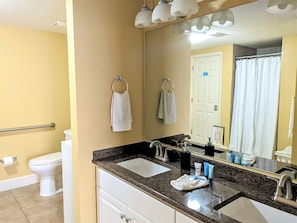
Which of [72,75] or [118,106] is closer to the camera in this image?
[72,75]

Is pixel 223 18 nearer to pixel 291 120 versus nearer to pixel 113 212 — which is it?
pixel 291 120

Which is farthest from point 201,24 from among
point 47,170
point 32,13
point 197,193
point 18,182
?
point 18,182

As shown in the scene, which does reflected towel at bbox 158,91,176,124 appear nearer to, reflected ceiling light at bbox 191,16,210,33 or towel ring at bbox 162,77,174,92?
towel ring at bbox 162,77,174,92

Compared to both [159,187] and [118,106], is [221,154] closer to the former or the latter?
[159,187]

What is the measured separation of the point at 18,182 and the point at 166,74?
2.57m

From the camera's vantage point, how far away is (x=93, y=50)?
6.03 ft

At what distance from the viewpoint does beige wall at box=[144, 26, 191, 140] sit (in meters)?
1.94

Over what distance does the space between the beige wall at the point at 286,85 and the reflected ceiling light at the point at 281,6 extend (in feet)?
0.48

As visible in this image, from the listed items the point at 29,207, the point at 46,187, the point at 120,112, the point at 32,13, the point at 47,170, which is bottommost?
the point at 29,207

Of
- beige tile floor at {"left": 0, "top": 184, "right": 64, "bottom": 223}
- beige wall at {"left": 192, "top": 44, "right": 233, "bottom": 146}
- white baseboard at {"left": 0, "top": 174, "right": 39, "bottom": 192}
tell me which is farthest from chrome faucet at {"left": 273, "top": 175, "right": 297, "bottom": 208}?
white baseboard at {"left": 0, "top": 174, "right": 39, "bottom": 192}

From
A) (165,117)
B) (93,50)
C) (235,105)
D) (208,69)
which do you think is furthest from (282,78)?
(93,50)

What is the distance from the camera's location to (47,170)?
9.61 feet

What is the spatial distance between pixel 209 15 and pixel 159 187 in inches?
46.7

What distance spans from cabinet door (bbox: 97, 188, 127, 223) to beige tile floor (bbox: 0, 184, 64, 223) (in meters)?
0.82
